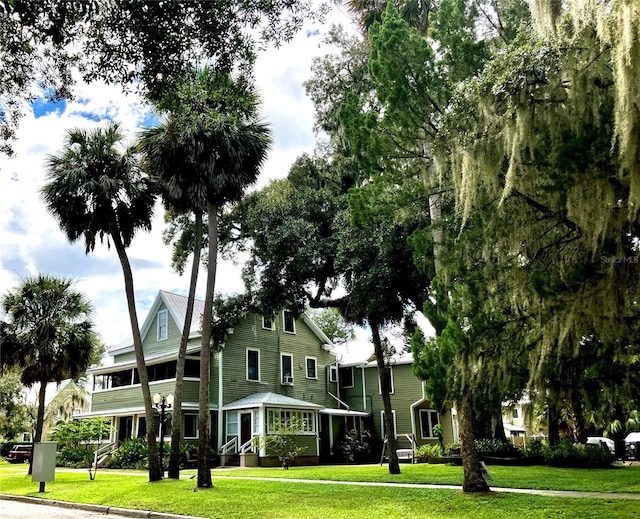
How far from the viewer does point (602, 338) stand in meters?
7.26

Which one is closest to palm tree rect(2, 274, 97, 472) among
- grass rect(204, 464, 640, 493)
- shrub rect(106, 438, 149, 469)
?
shrub rect(106, 438, 149, 469)

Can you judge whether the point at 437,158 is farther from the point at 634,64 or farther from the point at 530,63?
the point at 634,64

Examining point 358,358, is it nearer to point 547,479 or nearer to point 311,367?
point 311,367

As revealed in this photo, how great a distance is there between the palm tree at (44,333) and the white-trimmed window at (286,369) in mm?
11001

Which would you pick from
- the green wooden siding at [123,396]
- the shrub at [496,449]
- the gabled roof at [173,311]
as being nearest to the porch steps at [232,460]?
the green wooden siding at [123,396]

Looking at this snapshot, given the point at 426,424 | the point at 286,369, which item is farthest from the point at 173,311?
the point at 426,424

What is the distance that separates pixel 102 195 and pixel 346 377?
829 inches

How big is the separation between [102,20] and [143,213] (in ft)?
38.7

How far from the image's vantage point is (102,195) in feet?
56.2

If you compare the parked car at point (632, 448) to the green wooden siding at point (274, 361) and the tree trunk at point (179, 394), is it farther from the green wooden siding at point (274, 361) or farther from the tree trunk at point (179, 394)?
the tree trunk at point (179, 394)

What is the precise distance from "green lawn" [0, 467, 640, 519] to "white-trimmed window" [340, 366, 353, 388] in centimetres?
1851

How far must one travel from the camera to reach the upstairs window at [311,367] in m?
32.5

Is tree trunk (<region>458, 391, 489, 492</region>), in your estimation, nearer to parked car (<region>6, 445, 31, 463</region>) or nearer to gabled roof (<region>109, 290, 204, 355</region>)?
gabled roof (<region>109, 290, 204, 355</region>)

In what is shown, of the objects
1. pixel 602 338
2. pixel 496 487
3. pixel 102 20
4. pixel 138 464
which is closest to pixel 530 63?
pixel 602 338
